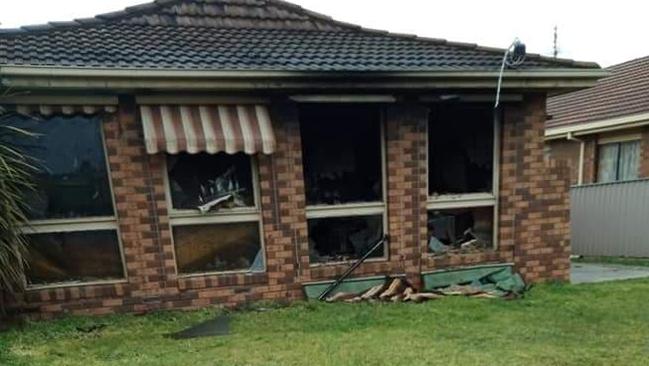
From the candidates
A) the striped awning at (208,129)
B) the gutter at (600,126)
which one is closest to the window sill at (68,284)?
the striped awning at (208,129)

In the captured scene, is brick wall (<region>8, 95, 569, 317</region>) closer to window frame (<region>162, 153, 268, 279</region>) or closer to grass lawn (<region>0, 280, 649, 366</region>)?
window frame (<region>162, 153, 268, 279</region>)

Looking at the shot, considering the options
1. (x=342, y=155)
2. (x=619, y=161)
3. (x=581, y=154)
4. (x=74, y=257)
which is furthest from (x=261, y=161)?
(x=581, y=154)

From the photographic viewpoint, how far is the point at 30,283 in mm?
4789

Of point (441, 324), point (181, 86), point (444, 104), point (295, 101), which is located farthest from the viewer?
point (444, 104)

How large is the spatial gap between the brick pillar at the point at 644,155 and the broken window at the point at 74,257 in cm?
1070

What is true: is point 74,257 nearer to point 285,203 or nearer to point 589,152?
point 285,203

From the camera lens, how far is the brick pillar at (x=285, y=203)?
5.14m

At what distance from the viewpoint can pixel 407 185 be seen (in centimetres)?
552

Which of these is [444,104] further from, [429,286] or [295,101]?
[429,286]

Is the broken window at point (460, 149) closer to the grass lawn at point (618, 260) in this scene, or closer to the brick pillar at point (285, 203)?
the brick pillar at point (285, 203)

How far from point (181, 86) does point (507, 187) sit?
4.30m

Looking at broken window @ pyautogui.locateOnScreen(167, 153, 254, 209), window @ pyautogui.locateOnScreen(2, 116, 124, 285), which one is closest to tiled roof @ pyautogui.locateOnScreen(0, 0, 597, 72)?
window @ pyautogui.locateOnScreen(2, 116, 124, 285)

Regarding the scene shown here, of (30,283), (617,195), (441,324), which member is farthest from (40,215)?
(617,195)

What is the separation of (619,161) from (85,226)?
1138 centimetres
